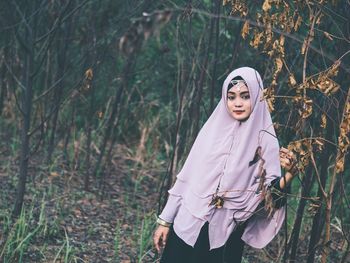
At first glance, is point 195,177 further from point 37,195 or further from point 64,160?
point 64,160

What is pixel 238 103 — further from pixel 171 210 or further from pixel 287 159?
pixel 171 210

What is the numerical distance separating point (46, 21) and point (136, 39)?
380 cm

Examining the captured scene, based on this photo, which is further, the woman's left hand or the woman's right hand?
the woman's right hand

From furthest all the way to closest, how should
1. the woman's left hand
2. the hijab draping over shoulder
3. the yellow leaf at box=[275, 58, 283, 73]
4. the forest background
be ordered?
the hijab draping over shoulder, the forest background, the woman's left hand, the yellow leaf at box=[275, 58, 283, 73]

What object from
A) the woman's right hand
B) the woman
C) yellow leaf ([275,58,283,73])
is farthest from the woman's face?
the woman's right hand

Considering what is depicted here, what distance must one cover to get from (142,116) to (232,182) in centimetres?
457

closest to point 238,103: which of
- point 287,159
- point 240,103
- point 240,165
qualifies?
point 240,103

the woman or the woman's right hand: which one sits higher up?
the woman

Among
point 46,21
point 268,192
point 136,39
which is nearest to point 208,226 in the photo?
point 268,192

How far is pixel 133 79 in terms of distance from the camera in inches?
313

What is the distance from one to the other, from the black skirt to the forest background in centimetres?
24

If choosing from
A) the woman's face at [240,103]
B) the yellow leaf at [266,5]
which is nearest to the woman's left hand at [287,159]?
the woman's face at [240,103]

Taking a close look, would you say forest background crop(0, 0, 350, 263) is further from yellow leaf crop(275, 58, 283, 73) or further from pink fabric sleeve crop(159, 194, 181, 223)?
pink fabric sleeve crop(159, 194, 181, 223)

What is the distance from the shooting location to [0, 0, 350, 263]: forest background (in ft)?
9.62
